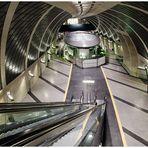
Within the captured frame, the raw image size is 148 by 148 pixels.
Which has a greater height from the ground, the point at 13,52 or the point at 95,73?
the point at 13,52

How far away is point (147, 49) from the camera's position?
17.2m

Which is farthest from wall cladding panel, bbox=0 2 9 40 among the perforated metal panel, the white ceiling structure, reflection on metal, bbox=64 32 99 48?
reflection on metal, bbox=64 32 99 48

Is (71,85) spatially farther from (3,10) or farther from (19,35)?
(3,10)

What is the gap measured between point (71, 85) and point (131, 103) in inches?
224

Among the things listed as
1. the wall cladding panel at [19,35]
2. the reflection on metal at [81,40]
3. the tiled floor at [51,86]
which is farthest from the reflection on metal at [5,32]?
the reflection on metal at [81,40]

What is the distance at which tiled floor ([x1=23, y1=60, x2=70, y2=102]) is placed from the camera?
16023mm

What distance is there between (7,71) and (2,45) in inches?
83.9

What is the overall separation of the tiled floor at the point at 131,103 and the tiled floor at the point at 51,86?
12.2ft

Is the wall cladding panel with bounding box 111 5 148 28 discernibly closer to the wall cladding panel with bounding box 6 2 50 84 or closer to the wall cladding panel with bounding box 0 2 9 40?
the wall cladding panel with bounding box 6 2 50 84

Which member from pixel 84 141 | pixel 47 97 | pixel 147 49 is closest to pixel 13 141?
pixel 84 141

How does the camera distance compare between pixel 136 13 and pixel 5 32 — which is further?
pixel 136 13

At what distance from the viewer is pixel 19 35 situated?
1225 cm

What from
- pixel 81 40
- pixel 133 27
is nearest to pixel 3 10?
pixel 133 27

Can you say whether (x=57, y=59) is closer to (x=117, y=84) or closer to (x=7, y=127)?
(x=117, y=84)
